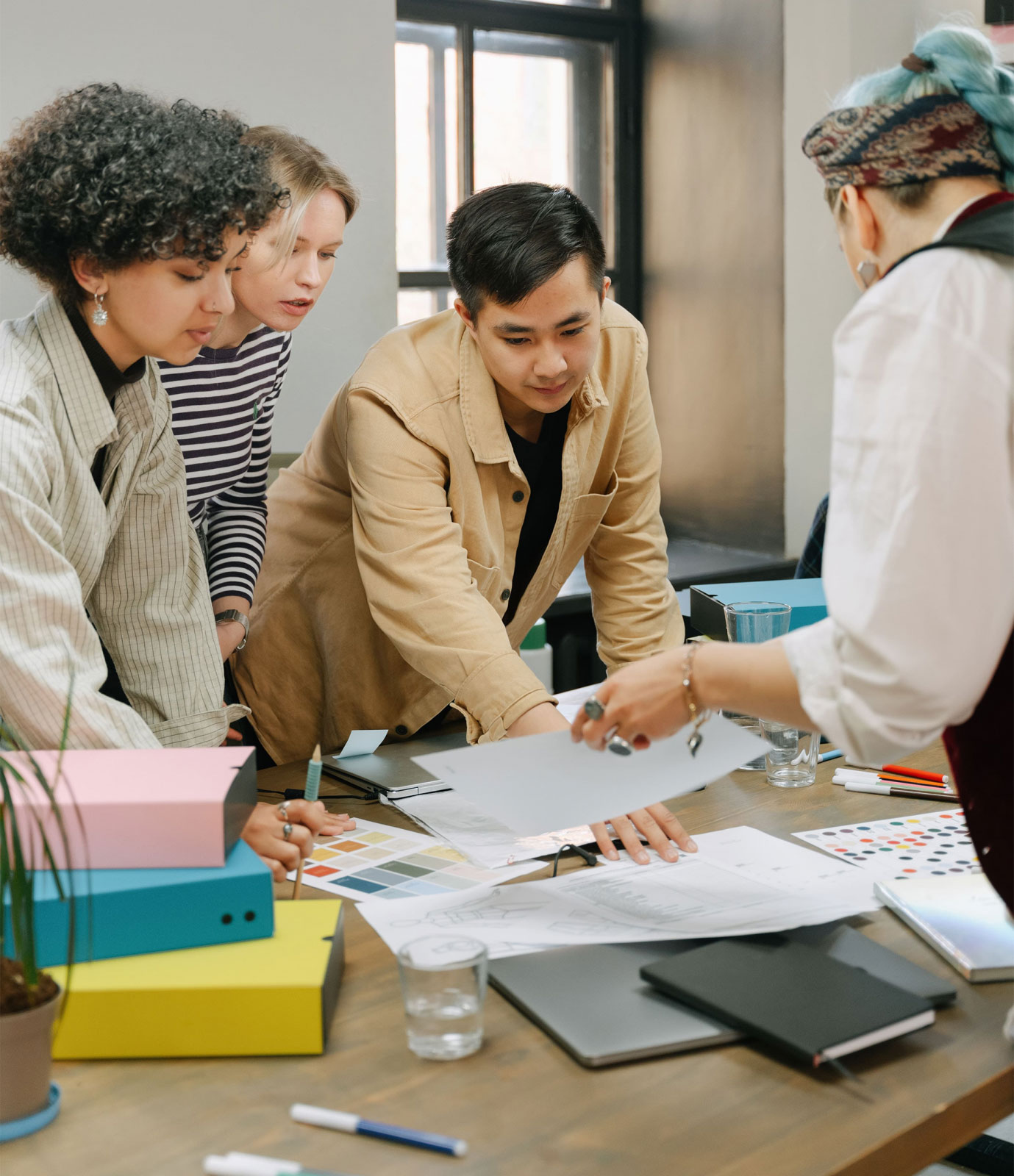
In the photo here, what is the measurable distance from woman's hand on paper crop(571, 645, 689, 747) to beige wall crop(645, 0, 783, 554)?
2831mm

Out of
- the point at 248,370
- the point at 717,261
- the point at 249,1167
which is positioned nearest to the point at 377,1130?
the point at 249,1167

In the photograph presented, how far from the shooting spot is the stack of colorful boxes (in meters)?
0.92

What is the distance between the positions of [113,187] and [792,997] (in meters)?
1.07

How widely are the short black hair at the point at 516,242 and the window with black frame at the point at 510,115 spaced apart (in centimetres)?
Answer: 168

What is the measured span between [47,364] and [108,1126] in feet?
2.83

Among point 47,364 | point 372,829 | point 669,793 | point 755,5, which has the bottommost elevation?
point 372,829

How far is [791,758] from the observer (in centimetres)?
159

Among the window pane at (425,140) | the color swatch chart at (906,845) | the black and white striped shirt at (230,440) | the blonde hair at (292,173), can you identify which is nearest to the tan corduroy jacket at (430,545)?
the black and white striped shirt at (230,440)

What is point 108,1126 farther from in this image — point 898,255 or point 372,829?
point 898,255

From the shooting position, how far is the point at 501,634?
161cm

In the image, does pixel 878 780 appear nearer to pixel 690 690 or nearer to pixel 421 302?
pixel 690 690

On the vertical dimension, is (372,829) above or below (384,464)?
below

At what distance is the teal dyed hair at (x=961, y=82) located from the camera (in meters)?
0.93

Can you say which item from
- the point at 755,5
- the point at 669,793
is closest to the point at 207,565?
the point at 669,793
